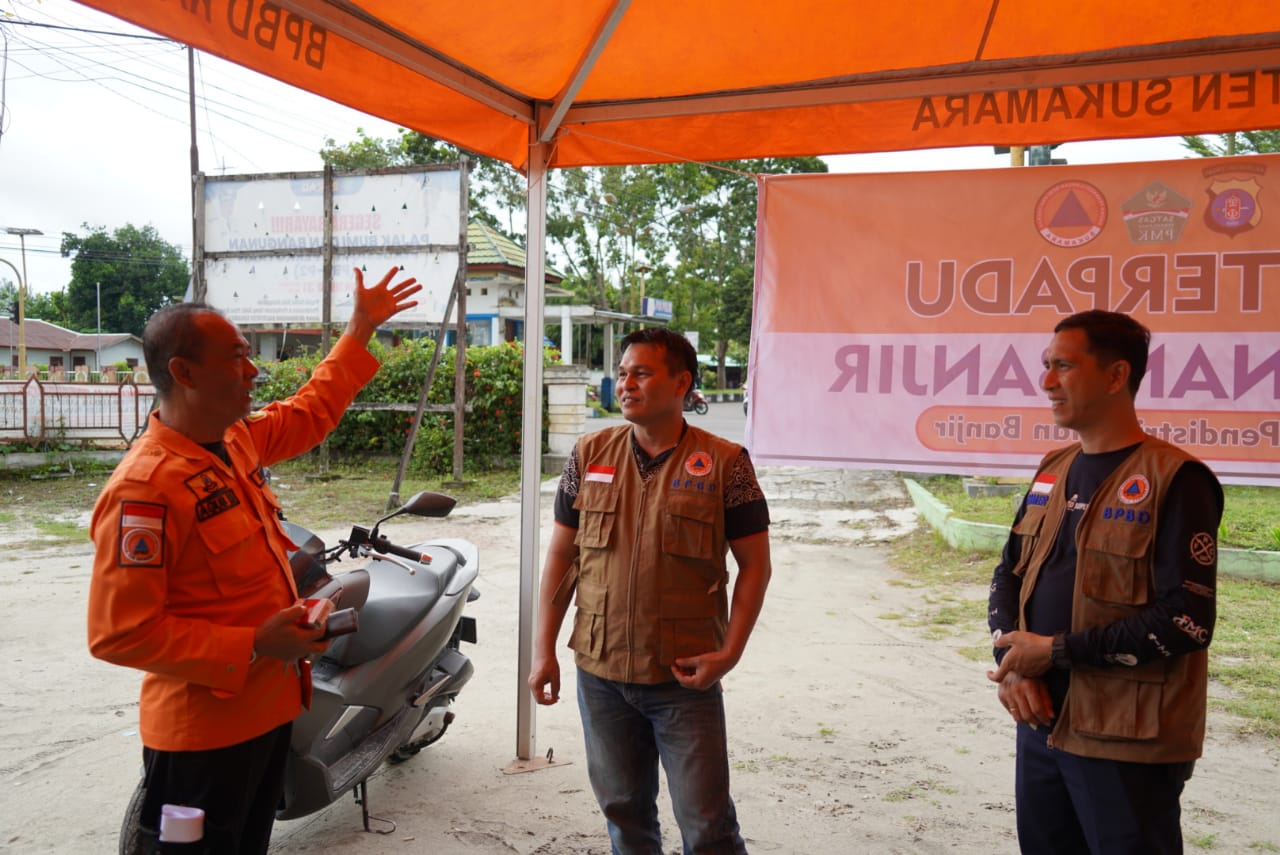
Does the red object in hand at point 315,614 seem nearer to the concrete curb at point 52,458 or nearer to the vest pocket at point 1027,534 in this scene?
the vest pocket at point 1027,534

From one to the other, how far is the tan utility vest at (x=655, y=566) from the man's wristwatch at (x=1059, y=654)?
2.73 feet

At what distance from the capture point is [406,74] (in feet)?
9.29

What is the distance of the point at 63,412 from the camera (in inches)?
547

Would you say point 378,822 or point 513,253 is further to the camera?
point 513,253

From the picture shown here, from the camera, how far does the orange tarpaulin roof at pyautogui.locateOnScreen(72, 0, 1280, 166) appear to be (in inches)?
106

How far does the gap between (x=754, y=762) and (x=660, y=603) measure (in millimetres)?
1816

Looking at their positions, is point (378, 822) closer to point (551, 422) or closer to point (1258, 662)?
point (1258, 662)

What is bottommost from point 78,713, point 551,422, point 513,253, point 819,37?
point 78,713

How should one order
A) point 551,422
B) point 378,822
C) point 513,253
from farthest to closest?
1. point 513,253
2. point 551,422
3. point 378,822

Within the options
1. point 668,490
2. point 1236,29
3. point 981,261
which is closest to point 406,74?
point 668,490

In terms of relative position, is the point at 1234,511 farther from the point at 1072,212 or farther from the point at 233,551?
the point at 233,551

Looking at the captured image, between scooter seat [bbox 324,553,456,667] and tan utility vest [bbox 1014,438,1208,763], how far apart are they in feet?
6.75

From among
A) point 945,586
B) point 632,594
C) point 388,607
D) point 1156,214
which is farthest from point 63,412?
point 1156,214

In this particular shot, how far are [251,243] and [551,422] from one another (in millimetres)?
4719
